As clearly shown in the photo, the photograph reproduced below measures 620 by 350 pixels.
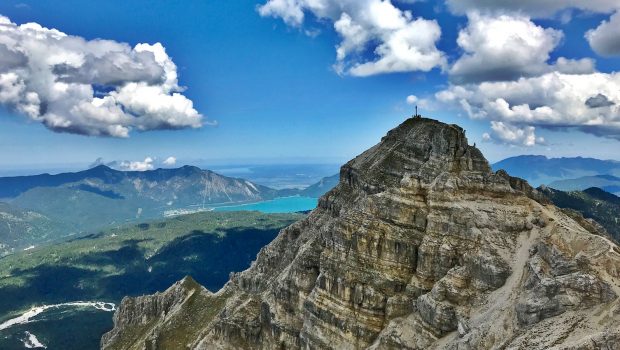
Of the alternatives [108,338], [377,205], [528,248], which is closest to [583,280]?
[528,248]

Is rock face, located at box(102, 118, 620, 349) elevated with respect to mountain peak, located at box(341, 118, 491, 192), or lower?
lower

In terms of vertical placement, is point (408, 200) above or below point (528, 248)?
above

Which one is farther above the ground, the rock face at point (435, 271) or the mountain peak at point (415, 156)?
the mountain peak at point (415, 156)

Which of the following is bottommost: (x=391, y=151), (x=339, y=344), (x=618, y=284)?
(x=339, y=344)

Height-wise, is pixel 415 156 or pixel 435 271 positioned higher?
pixel 415 156

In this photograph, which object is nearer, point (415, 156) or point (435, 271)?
point (435, 271)

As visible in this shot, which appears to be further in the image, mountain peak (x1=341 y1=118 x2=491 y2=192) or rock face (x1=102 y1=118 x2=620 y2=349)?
mountain peak (x1=341 y1=118 x2=491 y2=192)

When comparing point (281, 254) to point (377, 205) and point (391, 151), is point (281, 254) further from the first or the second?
point (377, 205)

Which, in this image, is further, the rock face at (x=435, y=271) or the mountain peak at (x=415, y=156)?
the mountain peak at (x=415, y=156)
